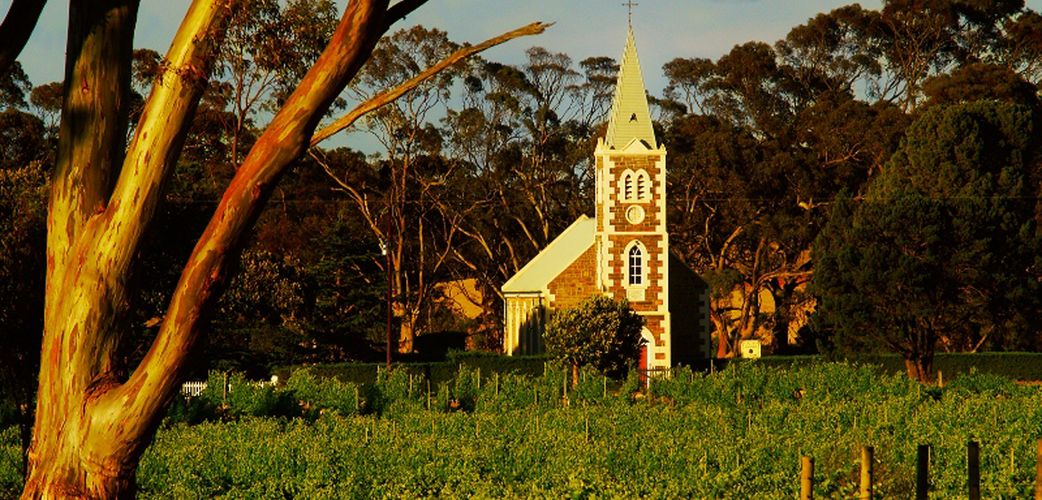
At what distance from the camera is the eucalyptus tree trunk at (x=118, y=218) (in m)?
7.00

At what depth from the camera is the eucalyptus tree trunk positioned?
23.0ft

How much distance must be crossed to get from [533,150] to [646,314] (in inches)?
649

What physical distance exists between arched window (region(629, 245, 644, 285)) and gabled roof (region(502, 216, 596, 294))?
2223mm

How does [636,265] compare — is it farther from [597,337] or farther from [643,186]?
[597,337]

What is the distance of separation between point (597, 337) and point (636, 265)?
594cm

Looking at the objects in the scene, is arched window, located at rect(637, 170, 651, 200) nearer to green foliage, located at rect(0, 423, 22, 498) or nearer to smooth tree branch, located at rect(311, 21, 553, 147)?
green foliage, located at rect(0, 423, 22, 498)

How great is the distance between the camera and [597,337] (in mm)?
37438

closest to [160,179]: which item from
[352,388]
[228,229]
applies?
[228,229]

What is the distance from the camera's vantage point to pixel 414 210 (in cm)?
5475

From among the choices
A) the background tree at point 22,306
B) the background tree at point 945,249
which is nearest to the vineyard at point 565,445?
the background tree at point 22,306

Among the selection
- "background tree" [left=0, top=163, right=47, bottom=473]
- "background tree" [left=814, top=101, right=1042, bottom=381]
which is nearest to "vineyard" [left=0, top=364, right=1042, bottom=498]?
"background tree" [left=0, top=163, right=47, bottom=473]

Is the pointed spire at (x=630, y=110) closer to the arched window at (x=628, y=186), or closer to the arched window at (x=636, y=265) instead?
the arched window at (x=628, y=186)

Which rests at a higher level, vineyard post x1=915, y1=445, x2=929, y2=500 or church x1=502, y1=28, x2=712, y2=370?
church x1=502, y1=28, x2=712, y2=370

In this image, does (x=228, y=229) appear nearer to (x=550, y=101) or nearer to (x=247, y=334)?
(x=247, y=334)
